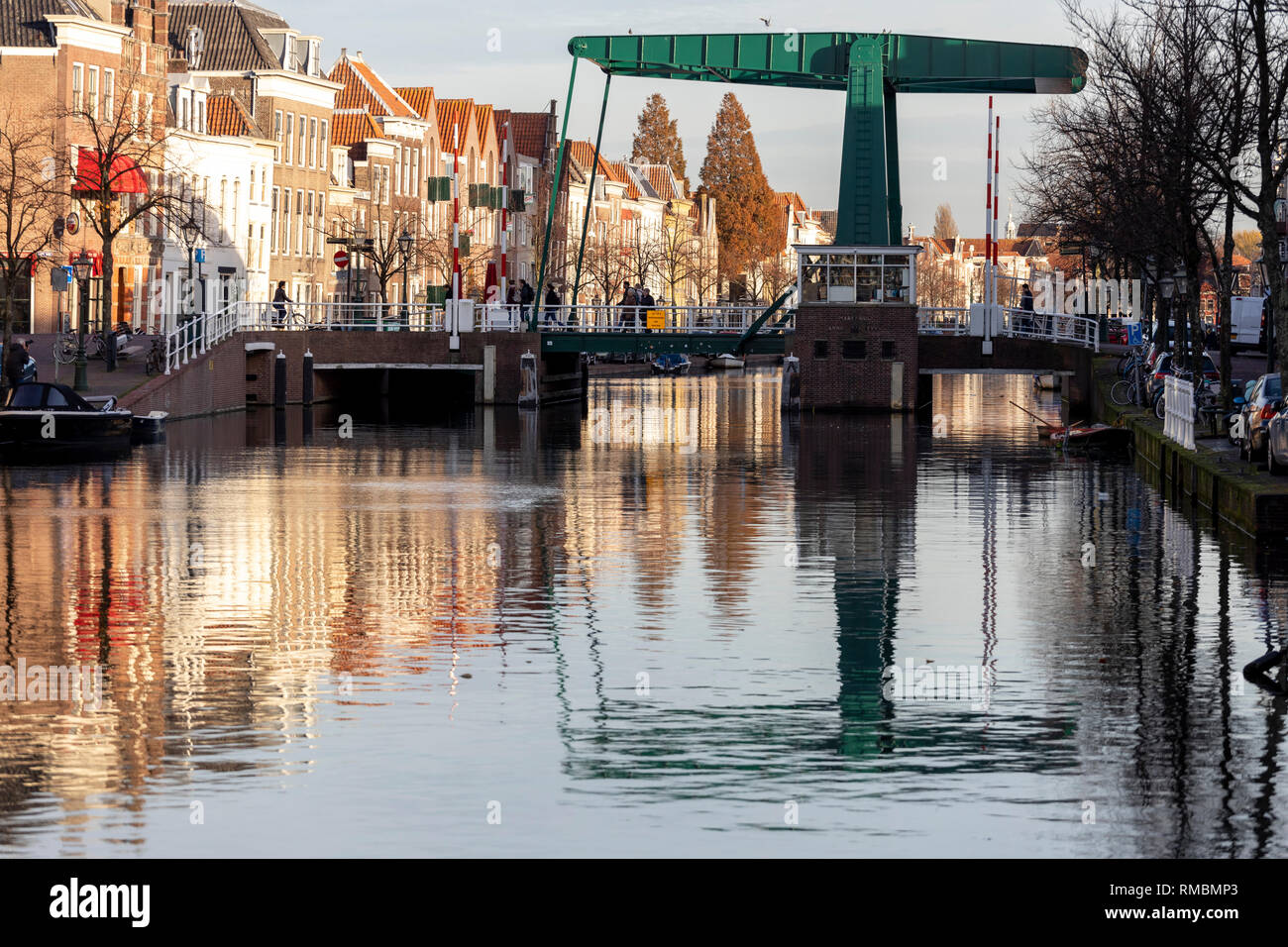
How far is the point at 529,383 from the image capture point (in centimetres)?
6247

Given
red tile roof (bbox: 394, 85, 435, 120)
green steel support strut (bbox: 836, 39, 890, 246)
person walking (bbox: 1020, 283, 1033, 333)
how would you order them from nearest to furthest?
green steel support strut (bbox: 836, 39, 890, 246)
person walking (bbox: 1020, 283, 1033, 333)
red tile roof (bbox: 394, 85, 435, 120)

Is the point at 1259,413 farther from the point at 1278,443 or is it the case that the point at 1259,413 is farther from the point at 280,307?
the point at 280,307

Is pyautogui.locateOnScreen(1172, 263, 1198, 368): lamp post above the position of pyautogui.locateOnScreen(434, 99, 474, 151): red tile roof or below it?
below

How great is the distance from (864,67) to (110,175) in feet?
82.8

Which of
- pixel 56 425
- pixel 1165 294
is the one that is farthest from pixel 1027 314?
pixel 56 425

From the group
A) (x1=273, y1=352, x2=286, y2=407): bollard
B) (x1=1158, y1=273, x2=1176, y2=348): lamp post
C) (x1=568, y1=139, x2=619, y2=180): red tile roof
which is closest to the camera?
(x1=1158, y1=273, x2=1176, y2=348): lamp post

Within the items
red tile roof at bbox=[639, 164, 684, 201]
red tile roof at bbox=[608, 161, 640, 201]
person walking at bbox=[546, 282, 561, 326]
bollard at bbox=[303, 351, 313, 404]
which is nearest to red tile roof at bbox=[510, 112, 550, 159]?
red tile roof at bbox=[608, 161, 640, 201]

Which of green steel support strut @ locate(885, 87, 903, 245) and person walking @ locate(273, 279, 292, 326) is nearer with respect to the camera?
green steel support strut @ locate(885, 87, 903, 245)

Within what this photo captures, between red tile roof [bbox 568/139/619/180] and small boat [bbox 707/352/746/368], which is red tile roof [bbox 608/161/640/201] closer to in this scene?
red tile roof [bbox 568/139/619/180]

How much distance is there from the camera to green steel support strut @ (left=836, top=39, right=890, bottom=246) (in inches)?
2125

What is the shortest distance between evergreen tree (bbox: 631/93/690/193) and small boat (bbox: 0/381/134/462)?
120847 mm

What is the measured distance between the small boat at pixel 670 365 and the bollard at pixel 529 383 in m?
47.7

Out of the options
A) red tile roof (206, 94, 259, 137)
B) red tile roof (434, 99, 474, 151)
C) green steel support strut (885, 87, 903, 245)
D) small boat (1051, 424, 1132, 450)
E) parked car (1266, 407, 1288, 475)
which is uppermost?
red tile roof (434, 99, 474, 151)

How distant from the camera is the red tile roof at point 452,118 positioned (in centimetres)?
10912
